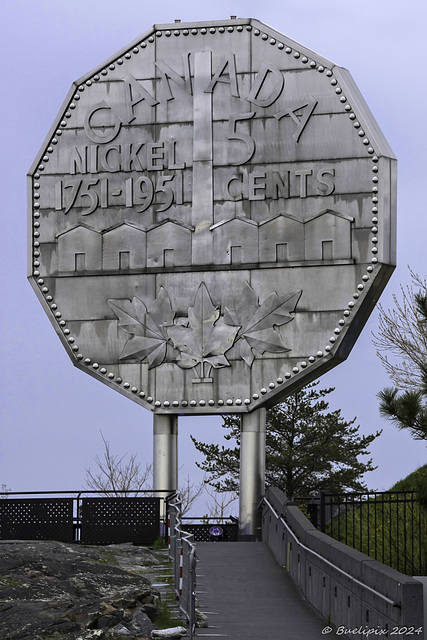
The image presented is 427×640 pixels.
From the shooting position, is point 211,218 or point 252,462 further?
point 211,218

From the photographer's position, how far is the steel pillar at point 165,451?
27.1m

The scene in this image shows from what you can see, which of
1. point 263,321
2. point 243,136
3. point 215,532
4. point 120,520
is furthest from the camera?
point 215,532

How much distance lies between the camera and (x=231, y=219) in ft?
88.8

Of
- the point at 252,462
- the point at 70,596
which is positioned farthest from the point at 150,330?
the point at 70,596

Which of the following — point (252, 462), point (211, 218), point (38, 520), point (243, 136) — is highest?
point (243, 136)

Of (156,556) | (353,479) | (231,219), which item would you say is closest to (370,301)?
(231,219)

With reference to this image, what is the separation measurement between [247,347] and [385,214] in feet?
14.4

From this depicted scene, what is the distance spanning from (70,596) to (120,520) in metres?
9.66

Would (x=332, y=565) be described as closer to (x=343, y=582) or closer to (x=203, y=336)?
(x=343, y=582)

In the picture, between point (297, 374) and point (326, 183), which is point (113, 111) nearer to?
point (326, 183)

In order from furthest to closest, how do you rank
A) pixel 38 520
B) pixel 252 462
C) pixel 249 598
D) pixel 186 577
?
pixel 252 462, pixel 38 520, pixel 249 598, pixel 186 577

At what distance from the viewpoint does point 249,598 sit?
17734mm

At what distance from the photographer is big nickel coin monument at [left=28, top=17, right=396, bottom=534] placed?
2628cm

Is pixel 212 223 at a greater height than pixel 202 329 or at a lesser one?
greater
